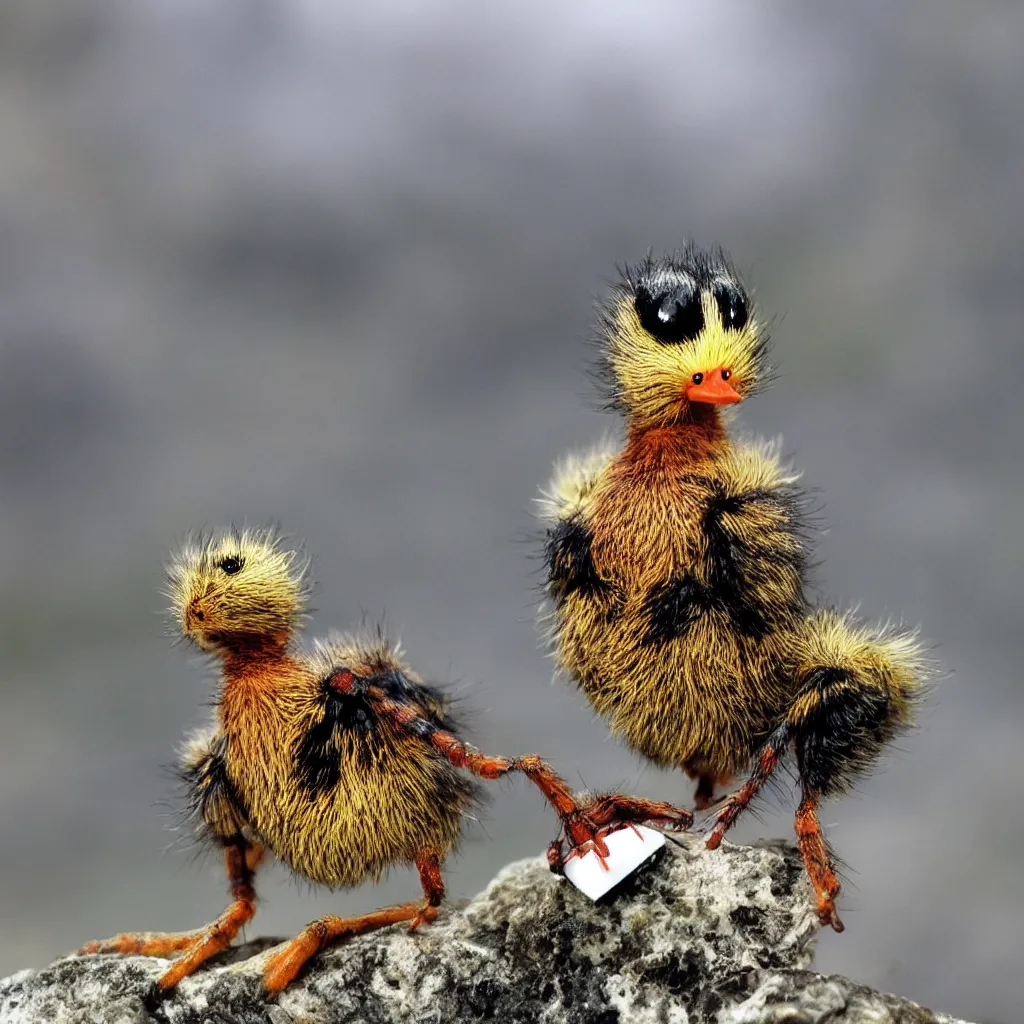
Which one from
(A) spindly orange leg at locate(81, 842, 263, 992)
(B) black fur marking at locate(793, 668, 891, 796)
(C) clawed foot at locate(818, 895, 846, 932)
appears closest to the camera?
(C) clawed foot at locate(818, 895, 846, 932)

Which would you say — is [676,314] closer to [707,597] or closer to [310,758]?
[707,597]

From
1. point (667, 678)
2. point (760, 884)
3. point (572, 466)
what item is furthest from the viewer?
point (572, 466)

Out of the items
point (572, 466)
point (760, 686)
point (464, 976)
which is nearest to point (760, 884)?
point (760, 686)

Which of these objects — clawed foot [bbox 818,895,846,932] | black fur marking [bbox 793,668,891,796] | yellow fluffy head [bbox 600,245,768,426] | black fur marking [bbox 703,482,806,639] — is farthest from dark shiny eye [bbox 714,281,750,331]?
clawed foot [bbox 818,895,846,932]

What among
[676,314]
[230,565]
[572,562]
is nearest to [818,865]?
[572,562]

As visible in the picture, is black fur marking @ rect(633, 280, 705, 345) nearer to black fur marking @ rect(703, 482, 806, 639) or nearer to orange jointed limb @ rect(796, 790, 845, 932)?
black fur marking @ rect(703, 482, 806, 639)

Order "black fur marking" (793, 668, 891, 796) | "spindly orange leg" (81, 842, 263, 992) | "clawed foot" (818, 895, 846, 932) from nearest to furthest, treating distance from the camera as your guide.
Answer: "clawed foot" (818, 895, 846, 932) → "black fur marking" (793, 668, 891, 796) → "spindly orange leg" (81, 842, 263, 992)

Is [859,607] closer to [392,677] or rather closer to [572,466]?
[572,466]
